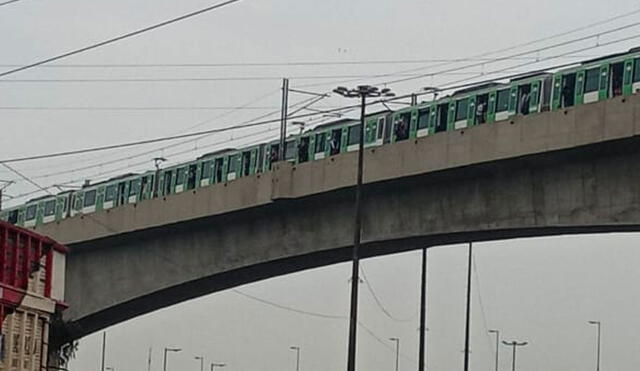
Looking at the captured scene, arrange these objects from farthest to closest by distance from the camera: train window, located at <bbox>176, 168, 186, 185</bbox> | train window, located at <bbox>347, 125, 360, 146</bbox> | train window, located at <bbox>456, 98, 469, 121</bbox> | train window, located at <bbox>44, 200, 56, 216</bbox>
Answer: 1. train window, located at <bbox>44, 200, 56, 216</bbox>
2. train window, located at <bbox>176, 168, 186, 185</bbox>
3. train window, located at <bbox>347, 125, 360, 146</bbox>
4. train window, located at <bbox>456, 98, 469, 121</bbox>

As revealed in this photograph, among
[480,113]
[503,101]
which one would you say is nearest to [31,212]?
[480,113]

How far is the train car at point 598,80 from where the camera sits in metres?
41.0

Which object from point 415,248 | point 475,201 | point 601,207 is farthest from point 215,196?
point 601,207

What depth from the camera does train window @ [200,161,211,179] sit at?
59.0 m

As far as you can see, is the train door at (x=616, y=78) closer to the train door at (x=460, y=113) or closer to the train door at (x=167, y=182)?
the train door at (x=460, y=113)

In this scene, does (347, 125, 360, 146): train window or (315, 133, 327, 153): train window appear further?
(315, 133, 327, 153): train window

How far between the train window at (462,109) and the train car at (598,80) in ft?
13.9

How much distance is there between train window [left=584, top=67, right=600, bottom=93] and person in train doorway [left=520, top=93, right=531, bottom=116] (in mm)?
2514

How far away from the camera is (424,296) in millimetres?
58094

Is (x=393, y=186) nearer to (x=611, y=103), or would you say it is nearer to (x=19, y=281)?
(x=611, y=103)

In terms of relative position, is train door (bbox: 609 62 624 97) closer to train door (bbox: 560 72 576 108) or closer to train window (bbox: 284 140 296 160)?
train door (bbox: 560 72 576 108)

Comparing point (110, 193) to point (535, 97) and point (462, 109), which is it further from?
point (535, 97)

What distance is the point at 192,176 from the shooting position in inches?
2352

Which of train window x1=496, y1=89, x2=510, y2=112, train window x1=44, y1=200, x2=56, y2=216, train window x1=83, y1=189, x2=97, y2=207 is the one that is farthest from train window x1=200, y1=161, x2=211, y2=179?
train window x1=496, y1=89, x2=510, y2=112
